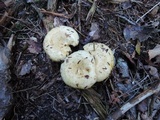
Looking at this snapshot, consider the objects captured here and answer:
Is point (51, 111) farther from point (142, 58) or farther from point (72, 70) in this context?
point (142, 58)

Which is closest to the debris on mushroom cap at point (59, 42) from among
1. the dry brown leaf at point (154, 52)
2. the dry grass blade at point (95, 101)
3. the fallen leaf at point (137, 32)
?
the dry grass blade at point (95, 101)

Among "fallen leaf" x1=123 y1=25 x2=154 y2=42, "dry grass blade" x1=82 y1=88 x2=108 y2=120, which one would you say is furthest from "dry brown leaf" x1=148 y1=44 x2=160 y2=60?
"dry grass blade" x1=82 y1=88 x2=108 y2=120

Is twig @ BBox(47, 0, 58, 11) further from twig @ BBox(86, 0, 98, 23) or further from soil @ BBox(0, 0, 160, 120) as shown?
twig @ BBox(86, 0, 98, 23)

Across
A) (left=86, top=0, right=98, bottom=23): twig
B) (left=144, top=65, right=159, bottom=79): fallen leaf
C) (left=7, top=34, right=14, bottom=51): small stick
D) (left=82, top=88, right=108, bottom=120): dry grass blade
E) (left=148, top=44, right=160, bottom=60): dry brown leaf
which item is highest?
(left=86, top=0, right=98, bottom=23): twig

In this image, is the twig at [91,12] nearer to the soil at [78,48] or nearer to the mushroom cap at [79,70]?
the soil at [78,48]

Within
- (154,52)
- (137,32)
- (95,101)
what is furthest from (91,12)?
(95,101)

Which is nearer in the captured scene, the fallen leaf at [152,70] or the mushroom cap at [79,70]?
the mushroom cap at [79,70]
